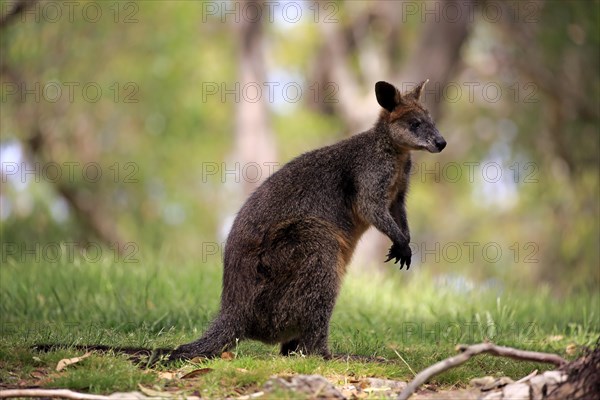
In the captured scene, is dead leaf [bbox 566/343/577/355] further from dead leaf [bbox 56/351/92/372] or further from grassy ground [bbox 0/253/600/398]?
dead leaf [bbox 56/351/92/372]

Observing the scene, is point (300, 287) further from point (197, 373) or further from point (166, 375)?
point (166, 375)

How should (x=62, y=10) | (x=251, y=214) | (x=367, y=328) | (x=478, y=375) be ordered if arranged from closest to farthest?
1. (x=478, y=375)
2. (x=251, y=214)
3. (x=367, y=328)
4. (x=62, y=10)

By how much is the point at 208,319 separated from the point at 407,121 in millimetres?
2575

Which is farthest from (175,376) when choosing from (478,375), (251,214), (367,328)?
(367,328)

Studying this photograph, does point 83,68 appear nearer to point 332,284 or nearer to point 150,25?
point 150,25

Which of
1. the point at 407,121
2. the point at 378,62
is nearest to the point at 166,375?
the point at 407,121

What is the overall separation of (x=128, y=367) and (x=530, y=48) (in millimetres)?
15185

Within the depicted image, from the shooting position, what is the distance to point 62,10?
1577 cm

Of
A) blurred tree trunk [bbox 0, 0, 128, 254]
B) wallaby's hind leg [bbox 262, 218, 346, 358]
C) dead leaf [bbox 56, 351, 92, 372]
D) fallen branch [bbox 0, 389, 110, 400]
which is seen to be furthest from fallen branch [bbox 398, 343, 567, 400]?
blurred tree trunk [bbox 0, 0, 128, 254]

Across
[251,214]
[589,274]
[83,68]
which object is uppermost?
[83,68]

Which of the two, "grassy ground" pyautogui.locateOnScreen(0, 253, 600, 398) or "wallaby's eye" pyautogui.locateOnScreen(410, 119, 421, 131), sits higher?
"wallaby's eye" pyautogui.locateOnScreen(410, 119, 421, 131)

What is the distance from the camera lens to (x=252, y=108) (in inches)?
751

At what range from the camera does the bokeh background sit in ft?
52.7

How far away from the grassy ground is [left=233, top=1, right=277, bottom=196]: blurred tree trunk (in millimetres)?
7736
